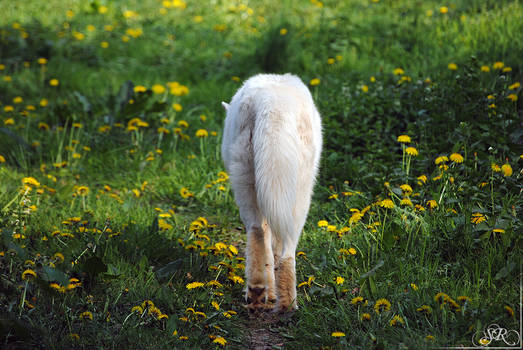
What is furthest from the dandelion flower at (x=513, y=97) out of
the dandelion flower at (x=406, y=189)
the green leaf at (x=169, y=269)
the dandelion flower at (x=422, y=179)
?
the green leaf at (x=169, y=269)

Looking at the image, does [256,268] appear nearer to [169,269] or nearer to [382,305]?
[169,269]

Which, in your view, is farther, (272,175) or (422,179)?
(422,179)

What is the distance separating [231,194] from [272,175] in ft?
7.08

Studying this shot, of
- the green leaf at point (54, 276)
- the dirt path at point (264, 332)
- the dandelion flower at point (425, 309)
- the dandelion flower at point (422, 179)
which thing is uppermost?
the dandelion flower at point (422, 179)

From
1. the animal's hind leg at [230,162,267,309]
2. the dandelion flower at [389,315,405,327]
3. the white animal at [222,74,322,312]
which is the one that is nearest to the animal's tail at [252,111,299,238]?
the white animal at [222,74,322,312]

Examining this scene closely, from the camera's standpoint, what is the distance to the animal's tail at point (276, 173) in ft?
9.91

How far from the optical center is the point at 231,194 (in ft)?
16.9

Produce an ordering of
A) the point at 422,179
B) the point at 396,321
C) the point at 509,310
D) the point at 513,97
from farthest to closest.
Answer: the point at 513,97 < the point at 422,179 < the point at 396,321 < the point at 509,310

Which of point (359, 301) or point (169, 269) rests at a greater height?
point (359, 301)

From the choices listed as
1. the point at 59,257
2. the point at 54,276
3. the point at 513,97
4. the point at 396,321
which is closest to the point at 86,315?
the point at 54,276

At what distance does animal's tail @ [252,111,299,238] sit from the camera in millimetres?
3021

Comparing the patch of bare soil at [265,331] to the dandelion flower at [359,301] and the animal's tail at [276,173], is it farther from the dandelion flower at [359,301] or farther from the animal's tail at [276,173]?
the animal's tail at [276,173]

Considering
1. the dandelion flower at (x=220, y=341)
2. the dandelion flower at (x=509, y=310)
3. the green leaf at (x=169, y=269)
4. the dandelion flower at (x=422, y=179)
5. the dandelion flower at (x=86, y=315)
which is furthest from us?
the dandelion flower at (x=422, y=179)

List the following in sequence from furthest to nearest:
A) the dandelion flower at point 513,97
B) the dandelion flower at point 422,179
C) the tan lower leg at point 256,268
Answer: the dandelion flower at point 513,97, the dandelion flower at point 422,179, the tan lower leg at point 256,268
